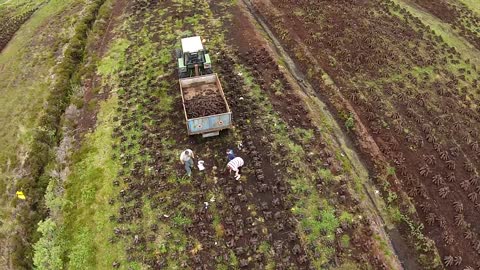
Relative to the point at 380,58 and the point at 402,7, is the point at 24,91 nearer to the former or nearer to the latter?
the point at 380,58

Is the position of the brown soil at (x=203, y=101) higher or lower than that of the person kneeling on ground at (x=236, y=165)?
higher

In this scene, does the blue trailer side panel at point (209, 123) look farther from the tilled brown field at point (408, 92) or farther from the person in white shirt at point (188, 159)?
the tilled brown field at point (408, 92)

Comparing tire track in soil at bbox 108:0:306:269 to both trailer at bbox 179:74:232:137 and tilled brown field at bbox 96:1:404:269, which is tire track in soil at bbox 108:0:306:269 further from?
trailer at bbox 179:74:232:137

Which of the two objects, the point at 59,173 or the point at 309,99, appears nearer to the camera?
the point at 59,173

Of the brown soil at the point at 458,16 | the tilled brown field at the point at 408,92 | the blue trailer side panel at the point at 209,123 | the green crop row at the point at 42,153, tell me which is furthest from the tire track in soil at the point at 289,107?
the brown soil at the point at 458,16

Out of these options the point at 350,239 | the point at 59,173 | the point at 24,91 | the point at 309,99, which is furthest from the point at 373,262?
the point at 24,91

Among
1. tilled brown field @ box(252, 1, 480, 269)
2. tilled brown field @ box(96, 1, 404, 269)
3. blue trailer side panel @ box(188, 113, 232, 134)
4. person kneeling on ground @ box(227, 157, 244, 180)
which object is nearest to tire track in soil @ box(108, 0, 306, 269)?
tilled brown field @ box(96, 1, 404, 269)

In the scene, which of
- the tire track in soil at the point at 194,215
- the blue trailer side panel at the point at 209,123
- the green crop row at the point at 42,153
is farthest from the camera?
the blue trailer side panel at the point at 209,123
